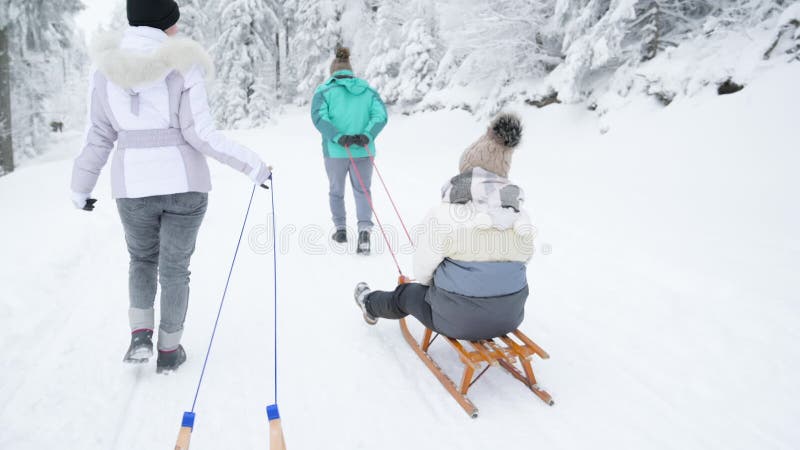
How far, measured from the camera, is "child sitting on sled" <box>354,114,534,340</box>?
7.94 feet

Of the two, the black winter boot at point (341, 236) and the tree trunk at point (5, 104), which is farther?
the tree trunk at point (5, 104)

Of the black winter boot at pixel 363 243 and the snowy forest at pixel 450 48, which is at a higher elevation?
the snowy forest at pixel 450 48

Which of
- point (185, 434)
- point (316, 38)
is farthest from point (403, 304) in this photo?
point (316, 38)

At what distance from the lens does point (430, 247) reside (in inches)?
102

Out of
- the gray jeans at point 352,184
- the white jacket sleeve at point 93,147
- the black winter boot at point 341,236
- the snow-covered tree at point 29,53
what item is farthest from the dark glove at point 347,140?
the snow-covered tree at point 29,53

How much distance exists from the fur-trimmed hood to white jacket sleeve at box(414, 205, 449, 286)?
1.54m

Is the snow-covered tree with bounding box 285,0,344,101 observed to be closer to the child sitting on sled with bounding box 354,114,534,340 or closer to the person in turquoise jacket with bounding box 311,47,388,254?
the person in turquoise jacket with bounding box 311,47,388,254

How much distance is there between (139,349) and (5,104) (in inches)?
619

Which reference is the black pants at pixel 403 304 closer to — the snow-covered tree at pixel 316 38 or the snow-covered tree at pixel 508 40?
the snow-covered tree at pixel 508 40

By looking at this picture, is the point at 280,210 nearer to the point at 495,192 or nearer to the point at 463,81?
the point at 495,192

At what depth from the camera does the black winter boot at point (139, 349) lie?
2.55m

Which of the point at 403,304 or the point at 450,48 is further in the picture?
the point at 450,48

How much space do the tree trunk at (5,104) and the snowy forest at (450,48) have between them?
1.5 inches

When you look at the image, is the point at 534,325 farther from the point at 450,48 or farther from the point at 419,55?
the point at 419,55
